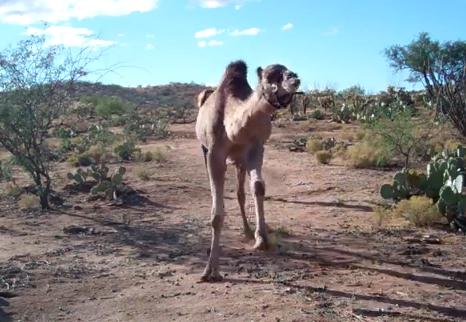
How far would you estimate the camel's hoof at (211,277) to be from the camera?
8305 millimetres

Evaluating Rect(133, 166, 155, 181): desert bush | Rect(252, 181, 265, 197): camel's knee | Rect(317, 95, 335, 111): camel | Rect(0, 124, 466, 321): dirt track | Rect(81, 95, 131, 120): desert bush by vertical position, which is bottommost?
Rect(0, 124, 466, 321): dirt track

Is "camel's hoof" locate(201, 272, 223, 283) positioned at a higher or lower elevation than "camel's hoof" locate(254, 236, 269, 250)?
lower

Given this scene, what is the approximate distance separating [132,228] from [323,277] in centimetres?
417

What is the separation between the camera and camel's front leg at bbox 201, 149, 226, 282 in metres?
8.36

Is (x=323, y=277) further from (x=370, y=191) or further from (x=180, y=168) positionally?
(x=180, y=168)

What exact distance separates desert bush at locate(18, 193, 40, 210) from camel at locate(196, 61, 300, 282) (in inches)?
193

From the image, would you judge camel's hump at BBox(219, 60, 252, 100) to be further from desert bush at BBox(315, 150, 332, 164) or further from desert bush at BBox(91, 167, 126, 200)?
desert bush at BBox(315, 150, 332, 164)

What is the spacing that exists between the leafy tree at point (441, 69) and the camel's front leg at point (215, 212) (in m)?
13.1

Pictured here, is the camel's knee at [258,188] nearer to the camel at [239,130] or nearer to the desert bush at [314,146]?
the camel at [239,130]

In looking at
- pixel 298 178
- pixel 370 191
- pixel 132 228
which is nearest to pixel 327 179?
pixel 298 178

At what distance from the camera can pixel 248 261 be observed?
909 cm

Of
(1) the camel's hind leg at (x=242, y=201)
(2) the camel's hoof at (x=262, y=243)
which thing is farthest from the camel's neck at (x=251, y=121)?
(1) the camel's hind leg at (x=242, y=201)

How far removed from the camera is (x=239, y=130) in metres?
8.28

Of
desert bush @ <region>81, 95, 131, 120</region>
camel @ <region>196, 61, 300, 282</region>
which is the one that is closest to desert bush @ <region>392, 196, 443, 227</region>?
camel @ <region>196, 61, 300, 282</region>
